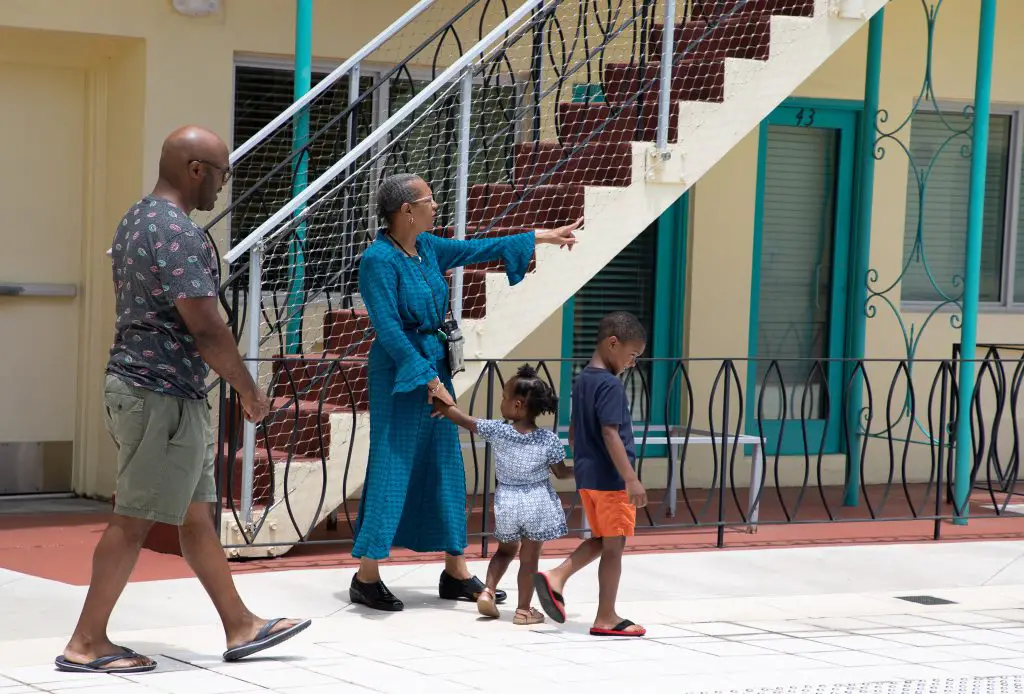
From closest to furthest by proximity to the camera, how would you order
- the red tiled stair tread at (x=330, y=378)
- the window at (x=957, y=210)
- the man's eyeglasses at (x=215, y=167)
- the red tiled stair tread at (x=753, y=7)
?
the man's eyeglasses at (x=215, y=167)
the red tiled stair tread at (x=330, y=378)
the red tiled stair tread at (x=753, y=7)
the window at (x=957, y=210)

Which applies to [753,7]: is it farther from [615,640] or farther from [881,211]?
[615,640]

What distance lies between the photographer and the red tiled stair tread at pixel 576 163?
280 inches

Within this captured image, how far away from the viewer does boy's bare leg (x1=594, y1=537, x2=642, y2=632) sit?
530cm

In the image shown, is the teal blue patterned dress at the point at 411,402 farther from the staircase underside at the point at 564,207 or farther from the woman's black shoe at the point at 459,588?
the staircase underside at the point at 564,207

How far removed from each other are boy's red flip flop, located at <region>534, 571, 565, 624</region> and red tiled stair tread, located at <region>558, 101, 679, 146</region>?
9.09 ft

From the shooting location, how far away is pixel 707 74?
7.42 meters

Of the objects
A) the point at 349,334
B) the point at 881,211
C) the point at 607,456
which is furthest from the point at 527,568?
the point at 881,211

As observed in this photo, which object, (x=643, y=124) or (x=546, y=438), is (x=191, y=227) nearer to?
(x=546, y=438)

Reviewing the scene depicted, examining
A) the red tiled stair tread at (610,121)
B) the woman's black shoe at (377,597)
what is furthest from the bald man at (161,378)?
the red tiled stair tread at (610,121)

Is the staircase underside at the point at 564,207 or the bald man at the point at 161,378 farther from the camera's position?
the staircase underside at the point at 564,207

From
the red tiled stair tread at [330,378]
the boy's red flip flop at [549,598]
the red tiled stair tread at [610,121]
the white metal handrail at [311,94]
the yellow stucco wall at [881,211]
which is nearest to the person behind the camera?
the boy's red flip flop at [549,598]

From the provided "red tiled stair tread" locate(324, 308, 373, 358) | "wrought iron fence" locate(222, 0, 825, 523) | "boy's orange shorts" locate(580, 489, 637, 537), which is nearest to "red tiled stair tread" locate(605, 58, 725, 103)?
"wrought iron fence" locate(222, 0, 825, 523)

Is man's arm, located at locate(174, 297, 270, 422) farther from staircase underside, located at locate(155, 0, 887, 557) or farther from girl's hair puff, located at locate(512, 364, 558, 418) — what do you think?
staircase underside, located at locate(155, 0, 887, 557)

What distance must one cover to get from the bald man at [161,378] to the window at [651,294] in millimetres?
5052
